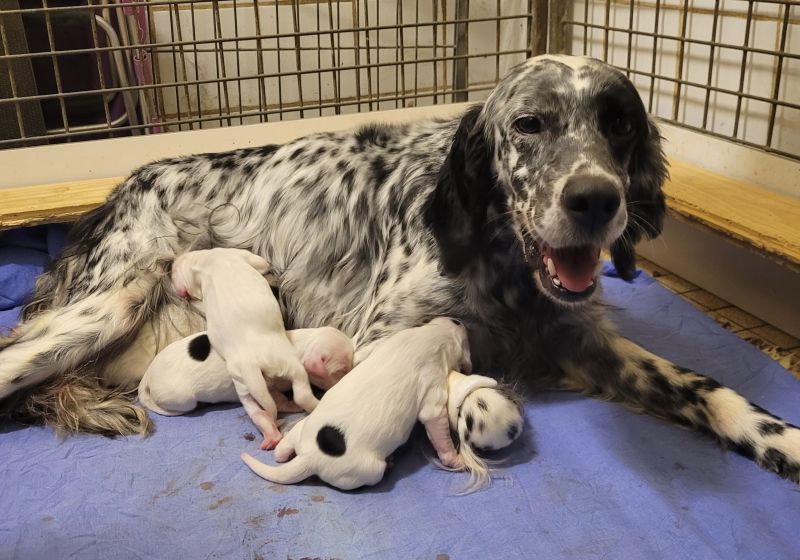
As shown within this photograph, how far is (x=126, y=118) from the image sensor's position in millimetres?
3881

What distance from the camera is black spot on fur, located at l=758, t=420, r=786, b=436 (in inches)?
75.1

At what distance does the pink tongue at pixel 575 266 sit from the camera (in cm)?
190

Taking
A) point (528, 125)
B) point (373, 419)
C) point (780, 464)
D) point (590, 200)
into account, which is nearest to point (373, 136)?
point (528, 125)

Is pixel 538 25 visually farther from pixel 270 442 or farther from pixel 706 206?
pixel 270 442

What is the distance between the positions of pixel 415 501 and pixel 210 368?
0.66 m

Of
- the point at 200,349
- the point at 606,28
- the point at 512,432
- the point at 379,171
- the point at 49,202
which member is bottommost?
the point at 512,432

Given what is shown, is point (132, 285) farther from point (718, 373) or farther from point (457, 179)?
point (718, 373)

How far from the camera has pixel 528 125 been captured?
1.95 m

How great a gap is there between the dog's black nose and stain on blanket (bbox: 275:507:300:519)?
2.98 ft

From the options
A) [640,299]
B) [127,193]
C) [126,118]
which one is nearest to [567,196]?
[640,299]

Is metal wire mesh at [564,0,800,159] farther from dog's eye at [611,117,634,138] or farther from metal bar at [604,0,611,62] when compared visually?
dog's eye at [611,117,634,138]

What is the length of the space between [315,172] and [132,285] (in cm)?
68

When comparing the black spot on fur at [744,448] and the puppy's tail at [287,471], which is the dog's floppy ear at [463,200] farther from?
the black spot on fur at [744,448]

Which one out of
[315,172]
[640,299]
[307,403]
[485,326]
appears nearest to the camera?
[307,403]
